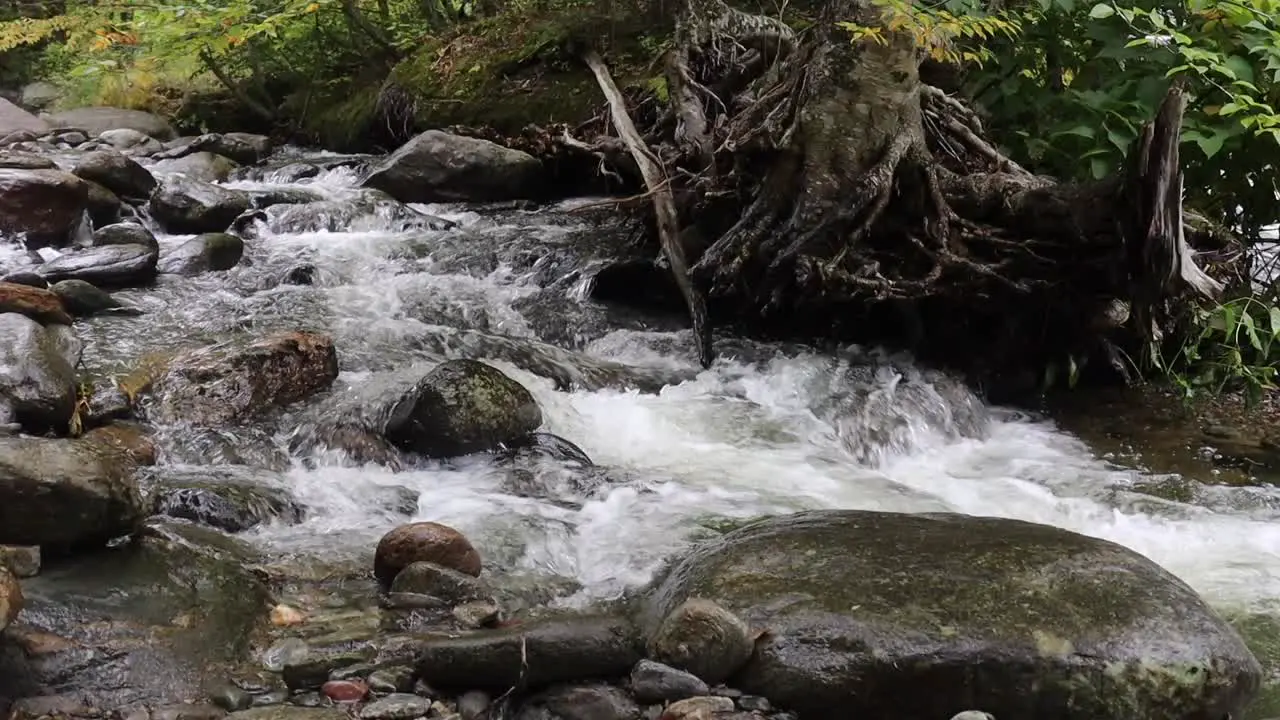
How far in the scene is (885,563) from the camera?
3221 millimetres

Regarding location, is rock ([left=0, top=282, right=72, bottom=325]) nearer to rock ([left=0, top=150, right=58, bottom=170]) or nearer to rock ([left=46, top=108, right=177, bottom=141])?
rock ([left=0, top=150, right=58, bottom=170])

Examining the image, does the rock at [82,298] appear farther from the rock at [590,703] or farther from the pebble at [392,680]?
the rock at [590,703]

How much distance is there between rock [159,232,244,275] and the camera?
7.85 m

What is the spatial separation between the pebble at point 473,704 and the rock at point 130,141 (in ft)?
36.8

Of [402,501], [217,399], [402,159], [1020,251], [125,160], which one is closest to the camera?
[402,501]

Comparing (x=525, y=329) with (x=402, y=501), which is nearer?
(x=402, y=501)

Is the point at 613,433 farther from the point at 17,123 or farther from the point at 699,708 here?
the point at 17,123

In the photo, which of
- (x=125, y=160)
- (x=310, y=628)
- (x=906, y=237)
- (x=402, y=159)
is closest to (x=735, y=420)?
(x=906, y=237)

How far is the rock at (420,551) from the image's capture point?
12.0 feet

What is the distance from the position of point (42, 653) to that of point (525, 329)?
460 centimetres

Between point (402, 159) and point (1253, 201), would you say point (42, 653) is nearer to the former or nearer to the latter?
point (1253, 201)

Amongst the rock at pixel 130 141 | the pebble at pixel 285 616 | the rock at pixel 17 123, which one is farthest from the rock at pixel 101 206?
the pebble at pixel 285 616

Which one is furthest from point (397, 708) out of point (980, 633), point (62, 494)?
point (980, 633)

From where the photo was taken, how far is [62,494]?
316 cm
